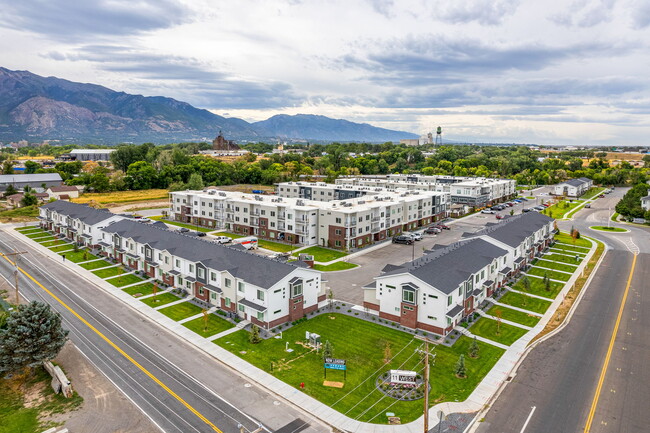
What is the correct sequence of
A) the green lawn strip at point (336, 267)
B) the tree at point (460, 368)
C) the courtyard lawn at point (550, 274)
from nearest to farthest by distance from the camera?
the tree at point (460, 368)
the courtyard lawn at point (550, 274)
the green lawn strip at point (336, 267)

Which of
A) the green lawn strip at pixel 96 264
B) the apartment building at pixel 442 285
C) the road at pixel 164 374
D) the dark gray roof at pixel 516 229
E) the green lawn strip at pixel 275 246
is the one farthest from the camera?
the green lawn strip at pixel 275 246

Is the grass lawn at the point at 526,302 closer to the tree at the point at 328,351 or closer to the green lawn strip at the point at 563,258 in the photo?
the green lawn strip at the point at 563,258

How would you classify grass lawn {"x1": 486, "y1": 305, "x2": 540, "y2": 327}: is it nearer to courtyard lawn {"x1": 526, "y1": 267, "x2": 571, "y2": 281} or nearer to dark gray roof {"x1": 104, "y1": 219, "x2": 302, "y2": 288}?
courtyard lawn {"x1": 526, "y1": 267, "x2": 571, "y2": 281}

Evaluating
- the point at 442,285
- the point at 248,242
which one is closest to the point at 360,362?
the point at 442,285

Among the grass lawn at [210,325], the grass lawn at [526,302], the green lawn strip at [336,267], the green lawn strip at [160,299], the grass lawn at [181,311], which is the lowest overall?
the grass lawn at [210,325]

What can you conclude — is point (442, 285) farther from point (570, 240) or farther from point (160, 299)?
point (570, 240)

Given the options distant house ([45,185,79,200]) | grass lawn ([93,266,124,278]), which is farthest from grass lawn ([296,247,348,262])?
distant house ([45,185,79,200])

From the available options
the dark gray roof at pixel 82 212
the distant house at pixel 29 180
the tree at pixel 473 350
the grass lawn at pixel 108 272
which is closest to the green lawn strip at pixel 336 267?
the tree at pixel 473 350

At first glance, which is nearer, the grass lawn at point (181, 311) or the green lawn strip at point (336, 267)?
the grass lawn at point (181, 311)
